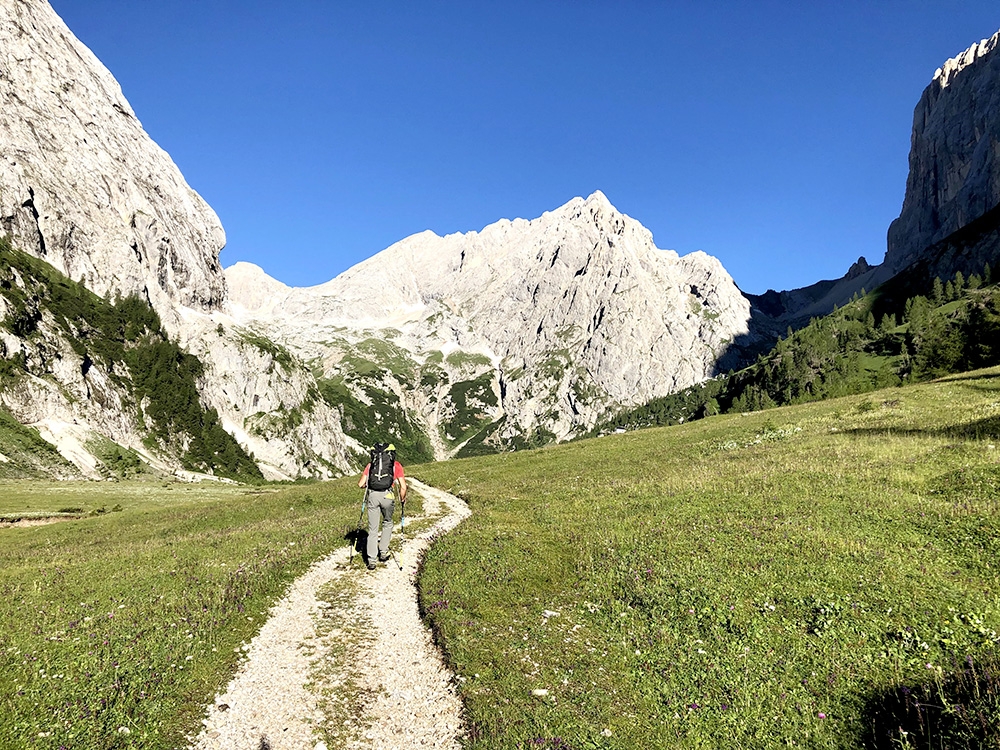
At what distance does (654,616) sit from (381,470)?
12.3 m

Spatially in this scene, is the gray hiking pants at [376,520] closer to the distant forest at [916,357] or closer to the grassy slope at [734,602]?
the grassy slope at [734,602]

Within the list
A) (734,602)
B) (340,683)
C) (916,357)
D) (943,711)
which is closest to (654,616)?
(734,602)

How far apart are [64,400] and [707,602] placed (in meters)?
194

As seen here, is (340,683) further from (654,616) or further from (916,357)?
(916,357)

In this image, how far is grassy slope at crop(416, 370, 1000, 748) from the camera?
31.0 feet

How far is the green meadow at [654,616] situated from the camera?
360 inches

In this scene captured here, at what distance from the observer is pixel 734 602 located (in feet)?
42.9

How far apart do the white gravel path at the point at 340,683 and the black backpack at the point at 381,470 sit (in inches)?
178

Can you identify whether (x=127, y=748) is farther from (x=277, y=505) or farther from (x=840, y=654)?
(x=277, y=505)

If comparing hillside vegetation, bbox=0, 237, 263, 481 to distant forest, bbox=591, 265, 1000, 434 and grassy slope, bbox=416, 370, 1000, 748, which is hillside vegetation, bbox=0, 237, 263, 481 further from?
distant forest, bbox=591, 265, 1000, 434

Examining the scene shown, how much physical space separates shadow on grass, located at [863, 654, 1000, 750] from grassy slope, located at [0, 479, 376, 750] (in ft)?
40.9

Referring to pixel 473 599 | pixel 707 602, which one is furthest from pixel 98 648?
pixel 707 602

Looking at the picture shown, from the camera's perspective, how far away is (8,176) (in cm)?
18688

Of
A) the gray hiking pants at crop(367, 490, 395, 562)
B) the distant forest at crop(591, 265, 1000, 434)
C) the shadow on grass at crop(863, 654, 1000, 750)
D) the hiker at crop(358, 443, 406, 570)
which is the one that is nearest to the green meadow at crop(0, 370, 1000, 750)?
the shadow on grass at crop(863, 654, 1000, 750)
